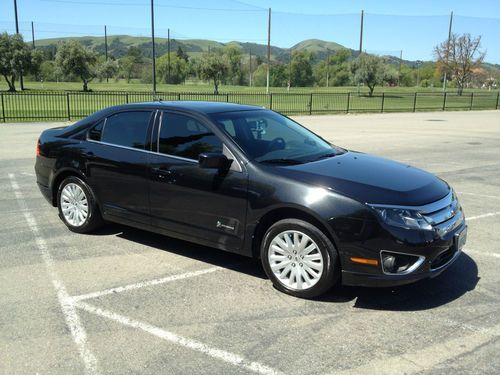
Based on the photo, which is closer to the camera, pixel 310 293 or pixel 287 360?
pixel 287 360

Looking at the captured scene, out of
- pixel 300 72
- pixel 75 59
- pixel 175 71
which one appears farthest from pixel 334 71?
pixel 75 59

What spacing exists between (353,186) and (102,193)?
9.44ft

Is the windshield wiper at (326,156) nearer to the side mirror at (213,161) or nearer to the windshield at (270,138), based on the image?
the windshield at (270,138)

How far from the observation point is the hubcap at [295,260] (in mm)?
4098

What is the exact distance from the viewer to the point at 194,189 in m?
4.69

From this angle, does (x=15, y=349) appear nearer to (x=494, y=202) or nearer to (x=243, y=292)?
(x=243, y=292)

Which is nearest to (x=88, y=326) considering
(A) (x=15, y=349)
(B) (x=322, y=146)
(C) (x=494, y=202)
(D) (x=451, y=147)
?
(A) (x=15, y=349)

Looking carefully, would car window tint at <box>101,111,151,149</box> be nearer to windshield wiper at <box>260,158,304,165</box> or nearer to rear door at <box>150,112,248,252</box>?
rear door at <box>150,112,248,252</box>

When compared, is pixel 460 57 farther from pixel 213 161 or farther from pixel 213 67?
pixel 213 161

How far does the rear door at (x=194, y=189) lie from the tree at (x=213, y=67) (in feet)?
188

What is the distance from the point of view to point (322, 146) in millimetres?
5344

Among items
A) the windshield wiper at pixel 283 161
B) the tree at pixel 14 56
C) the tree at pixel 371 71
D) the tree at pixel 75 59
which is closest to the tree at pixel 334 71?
the tree at pixel 371 71

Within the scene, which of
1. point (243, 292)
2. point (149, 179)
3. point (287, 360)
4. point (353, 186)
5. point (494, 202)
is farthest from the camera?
point (494, 202)

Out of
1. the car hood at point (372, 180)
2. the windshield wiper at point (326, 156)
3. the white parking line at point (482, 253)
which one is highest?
the windshield wiper at point (326, 156)
